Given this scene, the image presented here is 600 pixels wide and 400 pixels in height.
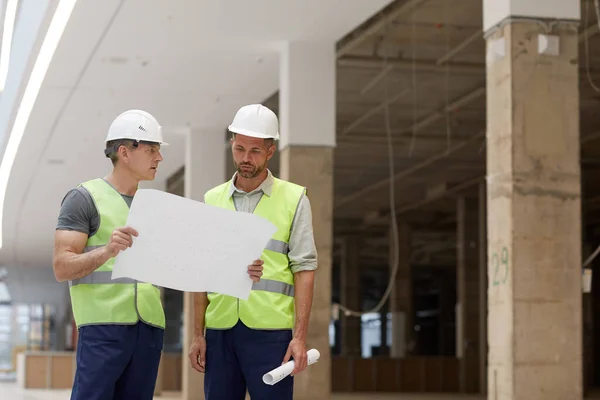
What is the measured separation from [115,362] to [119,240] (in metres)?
0.55

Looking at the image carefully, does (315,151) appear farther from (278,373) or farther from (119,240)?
(119,240)

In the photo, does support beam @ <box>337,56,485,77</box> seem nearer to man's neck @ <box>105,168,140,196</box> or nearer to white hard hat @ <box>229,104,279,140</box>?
white hard hat @ <box>229,104,279,140</box>

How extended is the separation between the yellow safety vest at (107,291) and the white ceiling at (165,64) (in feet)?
29.3

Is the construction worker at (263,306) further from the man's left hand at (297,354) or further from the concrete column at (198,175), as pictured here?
the concrete column at (198,175)

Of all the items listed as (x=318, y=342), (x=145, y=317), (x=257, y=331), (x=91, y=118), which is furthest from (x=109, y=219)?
(x=91, y=118)

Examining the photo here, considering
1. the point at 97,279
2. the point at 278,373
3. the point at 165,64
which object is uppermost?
the point at 165,64

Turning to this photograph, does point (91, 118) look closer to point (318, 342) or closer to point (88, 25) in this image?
point (88, 25)

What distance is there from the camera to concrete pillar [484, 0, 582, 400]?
9.01 metres

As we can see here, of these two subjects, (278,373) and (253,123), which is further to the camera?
(253,123)

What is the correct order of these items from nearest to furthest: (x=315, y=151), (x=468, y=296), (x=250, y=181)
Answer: (x=250, y=181) → (x=315, y=151) → (x=468, y=296)

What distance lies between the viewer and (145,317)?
4609 mm

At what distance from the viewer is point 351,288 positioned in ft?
135

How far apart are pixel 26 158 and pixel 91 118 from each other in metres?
3.95

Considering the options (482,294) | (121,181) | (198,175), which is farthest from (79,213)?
(482,294)
